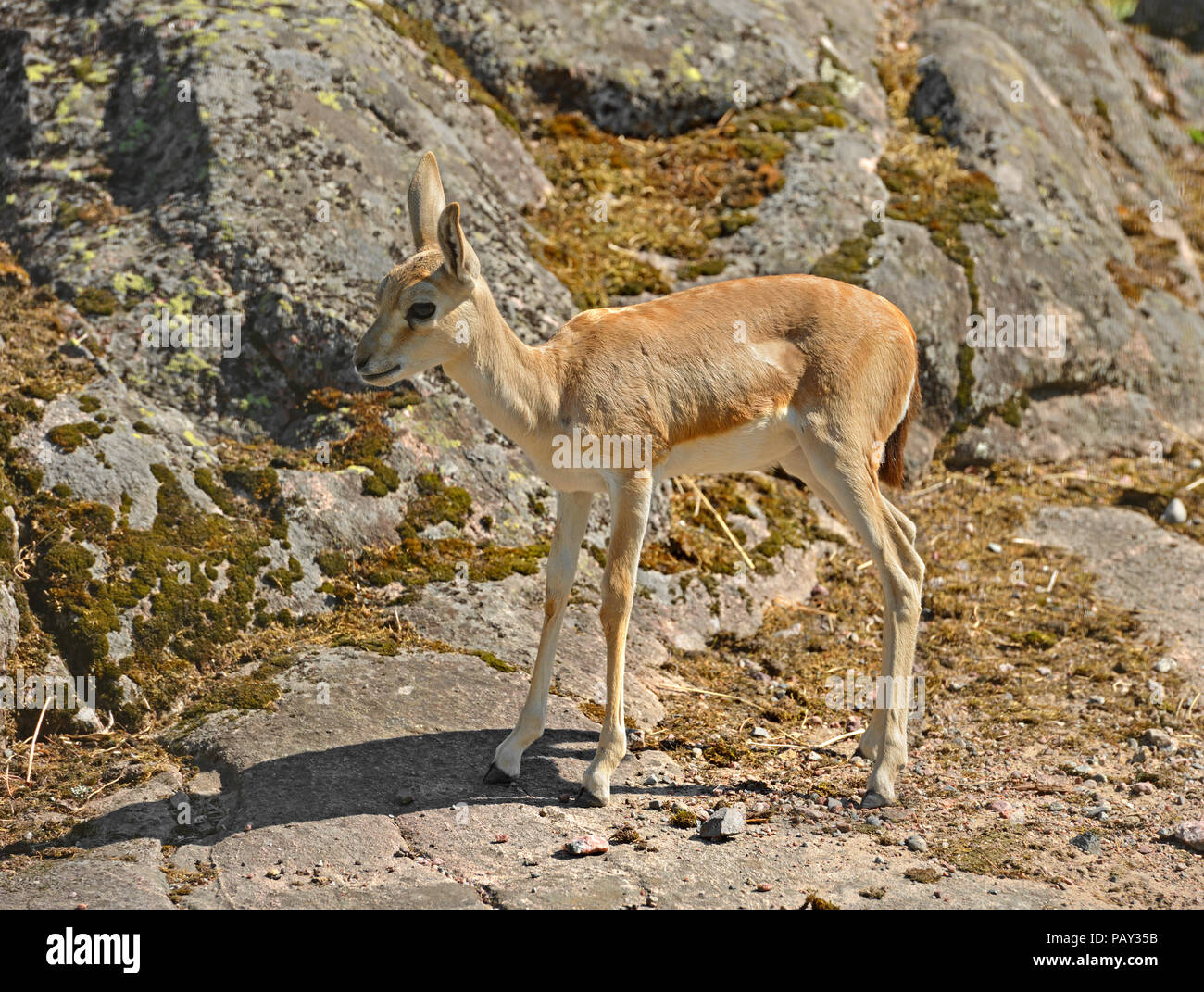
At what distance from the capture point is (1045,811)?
7.99 m

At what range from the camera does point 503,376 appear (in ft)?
26.1

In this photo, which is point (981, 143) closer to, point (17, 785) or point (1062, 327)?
Result: point (1062, 327)

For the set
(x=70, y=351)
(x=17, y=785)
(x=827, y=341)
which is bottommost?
(x=17, y=785)

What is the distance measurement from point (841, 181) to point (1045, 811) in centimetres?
781

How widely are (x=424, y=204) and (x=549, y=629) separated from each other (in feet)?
9.36

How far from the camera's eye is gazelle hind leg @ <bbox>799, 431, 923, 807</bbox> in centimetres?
826

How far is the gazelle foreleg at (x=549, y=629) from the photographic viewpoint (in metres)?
7.88

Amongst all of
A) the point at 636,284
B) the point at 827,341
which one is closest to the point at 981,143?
the point at 636,284

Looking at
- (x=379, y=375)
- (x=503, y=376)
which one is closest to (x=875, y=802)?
(x=503, y=376)

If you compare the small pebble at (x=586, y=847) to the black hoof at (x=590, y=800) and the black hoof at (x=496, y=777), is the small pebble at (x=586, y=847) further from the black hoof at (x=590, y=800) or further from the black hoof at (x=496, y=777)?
the black hoof at (x=496, y=777)

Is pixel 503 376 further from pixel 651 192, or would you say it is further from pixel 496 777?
pixel 651 192

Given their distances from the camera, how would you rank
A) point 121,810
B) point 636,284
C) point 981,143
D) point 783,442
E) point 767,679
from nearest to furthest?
1. point 121,810
2. point 783,442
3. point 767,679
4. point 636,284
5. point 981,143

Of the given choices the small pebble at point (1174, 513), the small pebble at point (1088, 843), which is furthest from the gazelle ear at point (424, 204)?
the small pebble at point (1174, 513)

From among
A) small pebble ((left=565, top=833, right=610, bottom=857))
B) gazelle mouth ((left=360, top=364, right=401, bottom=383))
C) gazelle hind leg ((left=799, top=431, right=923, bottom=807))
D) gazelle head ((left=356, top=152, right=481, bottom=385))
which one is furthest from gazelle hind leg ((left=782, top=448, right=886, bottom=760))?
gazelle mouth ((left=360, top=364, right=401, bottom=383))
